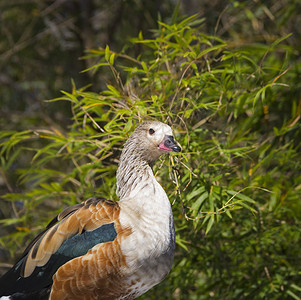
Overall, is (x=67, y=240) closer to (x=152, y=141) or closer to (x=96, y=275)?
(x=96, y=275)

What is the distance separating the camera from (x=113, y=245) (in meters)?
2.13

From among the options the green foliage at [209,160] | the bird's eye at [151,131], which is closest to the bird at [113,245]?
the bird's eye at [151,131]

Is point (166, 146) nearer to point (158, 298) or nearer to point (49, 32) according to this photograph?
point (158, 298)

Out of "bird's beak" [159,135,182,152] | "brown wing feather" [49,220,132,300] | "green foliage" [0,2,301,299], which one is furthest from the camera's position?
"green foliage" [0,2,301,299]

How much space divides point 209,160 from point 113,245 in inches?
36.9

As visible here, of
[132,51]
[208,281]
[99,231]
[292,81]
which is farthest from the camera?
[132,51]

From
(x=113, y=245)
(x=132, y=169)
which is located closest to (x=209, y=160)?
(x=132, y=169)

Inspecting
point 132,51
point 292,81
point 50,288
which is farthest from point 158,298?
point 132,51

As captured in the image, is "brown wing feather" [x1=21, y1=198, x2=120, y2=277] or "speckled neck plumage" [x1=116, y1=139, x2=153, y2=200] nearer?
"brown wing feather" [x1=21, y1=198, x2=120, y2=277]

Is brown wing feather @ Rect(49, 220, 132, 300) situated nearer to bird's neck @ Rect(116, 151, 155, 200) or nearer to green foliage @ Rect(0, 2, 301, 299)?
bird's neck @ Rect(116, 151, 155, 200)

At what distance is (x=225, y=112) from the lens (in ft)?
9.45

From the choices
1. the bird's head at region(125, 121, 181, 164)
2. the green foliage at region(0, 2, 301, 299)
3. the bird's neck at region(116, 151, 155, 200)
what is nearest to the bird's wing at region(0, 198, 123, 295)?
the bird's neck at region(116, 151, 155, 200)

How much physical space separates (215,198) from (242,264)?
0.82 m

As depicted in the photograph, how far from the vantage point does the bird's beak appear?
7.29ft
